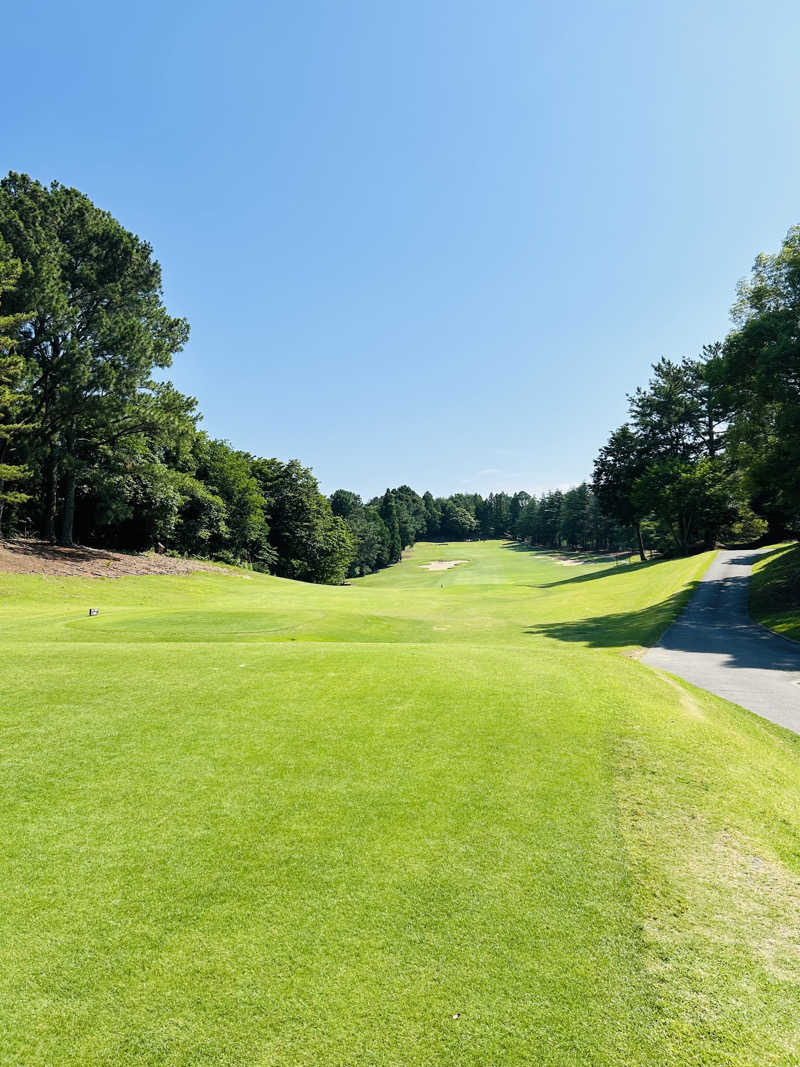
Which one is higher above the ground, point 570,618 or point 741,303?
point 741,303

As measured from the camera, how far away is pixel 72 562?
2702 cm

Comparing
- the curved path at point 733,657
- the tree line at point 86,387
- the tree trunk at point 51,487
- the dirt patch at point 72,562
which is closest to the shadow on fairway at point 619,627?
the curved path at point 733,657

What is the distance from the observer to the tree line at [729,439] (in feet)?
72.4

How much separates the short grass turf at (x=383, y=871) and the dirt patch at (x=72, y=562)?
19.2m

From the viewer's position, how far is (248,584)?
109 ft

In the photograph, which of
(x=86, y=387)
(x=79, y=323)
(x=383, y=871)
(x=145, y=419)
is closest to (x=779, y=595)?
(x=383, y=871)

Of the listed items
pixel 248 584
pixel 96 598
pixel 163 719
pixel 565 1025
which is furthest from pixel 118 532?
pixel 565 1025

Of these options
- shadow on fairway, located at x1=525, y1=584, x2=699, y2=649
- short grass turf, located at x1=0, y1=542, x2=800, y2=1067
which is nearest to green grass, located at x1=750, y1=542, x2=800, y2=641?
shadow on fairway, located at x1=525, y1=584, x2=699, y2=649

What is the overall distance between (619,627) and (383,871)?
2015 centimetres

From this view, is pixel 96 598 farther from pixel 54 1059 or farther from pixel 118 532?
pixel 54 1059

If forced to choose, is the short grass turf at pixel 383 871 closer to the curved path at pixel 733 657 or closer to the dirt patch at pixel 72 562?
the curved path at pixel 733 657

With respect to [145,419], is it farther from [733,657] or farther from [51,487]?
[733,657]

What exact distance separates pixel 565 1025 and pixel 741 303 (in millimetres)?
34035

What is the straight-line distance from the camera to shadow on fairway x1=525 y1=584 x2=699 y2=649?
18344 millimetres
